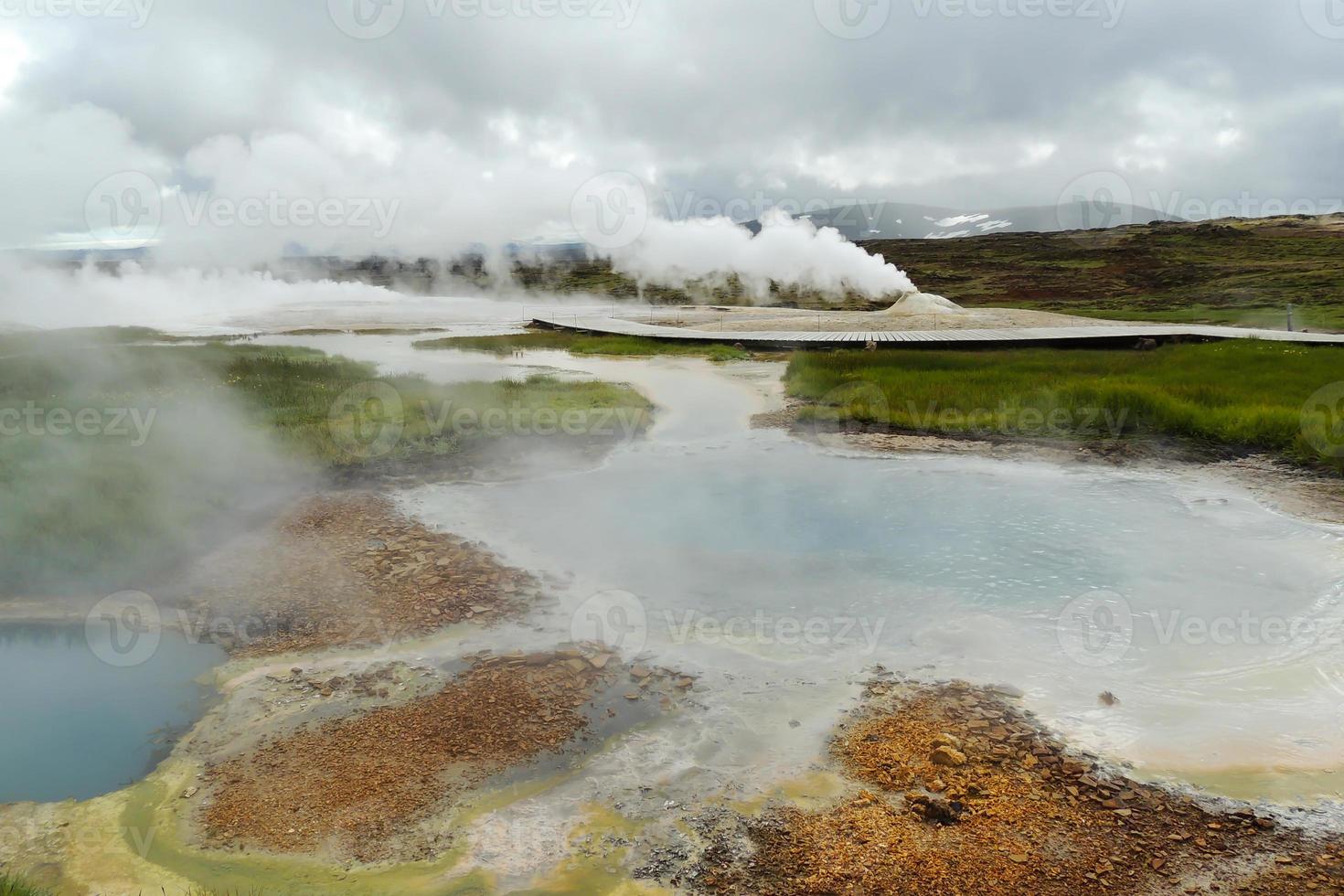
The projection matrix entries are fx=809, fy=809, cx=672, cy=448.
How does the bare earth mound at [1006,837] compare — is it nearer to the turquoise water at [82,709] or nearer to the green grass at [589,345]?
the turquoise water at [82,709]

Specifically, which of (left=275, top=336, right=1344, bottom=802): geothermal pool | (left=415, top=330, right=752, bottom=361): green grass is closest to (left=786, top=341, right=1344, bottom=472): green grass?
(left=275, top=336, right=1344, bottom=802): geothermal pool

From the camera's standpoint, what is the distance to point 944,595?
7344 mm

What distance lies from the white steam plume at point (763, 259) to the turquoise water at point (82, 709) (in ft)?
115

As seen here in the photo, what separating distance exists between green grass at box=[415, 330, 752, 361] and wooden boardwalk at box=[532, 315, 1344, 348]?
768 mm

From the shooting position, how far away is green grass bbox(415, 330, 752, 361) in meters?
23.9

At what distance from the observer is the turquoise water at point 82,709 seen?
4.95 meters

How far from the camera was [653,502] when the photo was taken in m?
10.2

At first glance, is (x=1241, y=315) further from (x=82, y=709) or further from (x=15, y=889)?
(x=15, y=889)

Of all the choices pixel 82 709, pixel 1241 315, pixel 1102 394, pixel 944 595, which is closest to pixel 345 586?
pixel 82 709

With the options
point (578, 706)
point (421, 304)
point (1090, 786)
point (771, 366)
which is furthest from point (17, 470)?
point (421, 304)

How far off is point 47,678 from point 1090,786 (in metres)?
7.26

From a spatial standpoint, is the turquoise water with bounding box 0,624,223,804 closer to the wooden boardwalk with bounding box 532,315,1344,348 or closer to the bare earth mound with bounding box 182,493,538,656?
the bare earth mound with bounding box 182,493,538,656

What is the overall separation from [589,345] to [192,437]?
1543 centimetres

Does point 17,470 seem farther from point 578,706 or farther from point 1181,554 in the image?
point 1181,554
